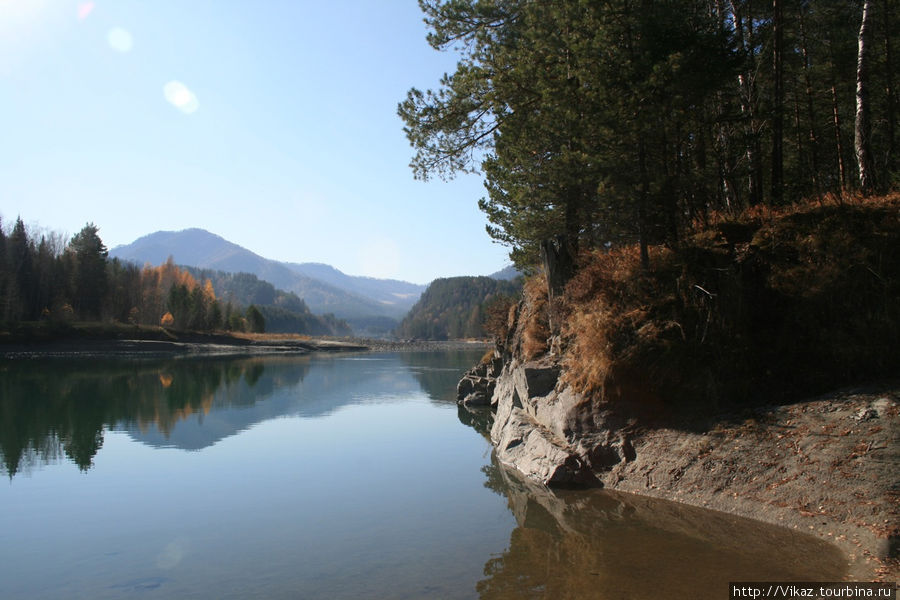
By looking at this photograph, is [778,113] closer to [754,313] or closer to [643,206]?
[643,206]

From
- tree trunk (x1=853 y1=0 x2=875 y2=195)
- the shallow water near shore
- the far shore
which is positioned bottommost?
the shallow water near shore

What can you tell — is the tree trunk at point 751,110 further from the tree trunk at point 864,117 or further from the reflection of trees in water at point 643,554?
the reflection of trees in water at point 643,554

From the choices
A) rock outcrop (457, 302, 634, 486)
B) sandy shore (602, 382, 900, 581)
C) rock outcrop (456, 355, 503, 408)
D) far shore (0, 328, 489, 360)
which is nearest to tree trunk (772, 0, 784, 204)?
sandy shore (602, 382, 900, 581)

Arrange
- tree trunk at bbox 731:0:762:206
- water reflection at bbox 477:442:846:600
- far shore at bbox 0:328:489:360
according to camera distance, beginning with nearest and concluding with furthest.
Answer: water reflection at bbox 477:442:846:600 < tree trunk at bbox 731:0:762:206 < far shore at bbox 0:328:489:360

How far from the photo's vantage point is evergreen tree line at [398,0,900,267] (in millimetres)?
11594

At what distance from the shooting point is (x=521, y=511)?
1012cm

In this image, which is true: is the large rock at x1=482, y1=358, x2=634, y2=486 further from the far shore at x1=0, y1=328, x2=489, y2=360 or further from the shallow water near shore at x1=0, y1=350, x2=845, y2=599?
the far shore at x1=0, y1=328, x2=489, y2=360

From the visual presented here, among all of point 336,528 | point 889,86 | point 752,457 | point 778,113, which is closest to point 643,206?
point 778,113

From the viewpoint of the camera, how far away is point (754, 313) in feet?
37.5

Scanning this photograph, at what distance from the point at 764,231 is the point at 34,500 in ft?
54.1

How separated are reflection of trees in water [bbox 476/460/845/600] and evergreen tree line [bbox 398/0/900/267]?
562cm

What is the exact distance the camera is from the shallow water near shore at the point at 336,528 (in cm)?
696

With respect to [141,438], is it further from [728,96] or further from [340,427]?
[728,96]

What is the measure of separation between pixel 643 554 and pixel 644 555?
0.04 meters
